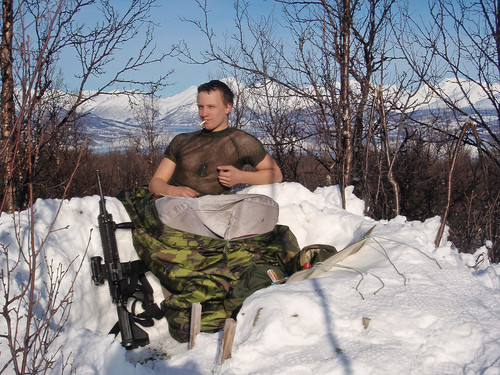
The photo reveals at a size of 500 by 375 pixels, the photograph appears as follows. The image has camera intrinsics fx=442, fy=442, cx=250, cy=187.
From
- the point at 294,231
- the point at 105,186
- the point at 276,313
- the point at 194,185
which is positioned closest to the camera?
the point at 276,313

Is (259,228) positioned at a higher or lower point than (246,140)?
lower

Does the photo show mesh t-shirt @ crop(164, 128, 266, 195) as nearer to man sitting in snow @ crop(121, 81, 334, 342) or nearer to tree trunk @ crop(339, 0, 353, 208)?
man sitting in snow @ crop(121, 81, 334, 342)

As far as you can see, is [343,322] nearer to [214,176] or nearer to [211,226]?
[211,226]

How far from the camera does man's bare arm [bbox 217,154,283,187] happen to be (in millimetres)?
3256

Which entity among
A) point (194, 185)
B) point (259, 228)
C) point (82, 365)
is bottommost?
point (82, 365)

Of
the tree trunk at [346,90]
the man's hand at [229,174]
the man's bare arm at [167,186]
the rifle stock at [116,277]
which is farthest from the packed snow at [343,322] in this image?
the tree trunk at [346,90]

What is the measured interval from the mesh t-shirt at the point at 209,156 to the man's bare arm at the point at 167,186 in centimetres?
4

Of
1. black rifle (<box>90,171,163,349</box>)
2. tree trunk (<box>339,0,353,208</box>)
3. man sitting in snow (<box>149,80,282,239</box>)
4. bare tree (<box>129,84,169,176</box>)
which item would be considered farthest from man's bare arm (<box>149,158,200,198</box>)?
bare tree (<box>129,84,169,176</box>)

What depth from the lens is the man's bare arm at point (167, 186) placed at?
329 centimetres

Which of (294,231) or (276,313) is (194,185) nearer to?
(294,231)

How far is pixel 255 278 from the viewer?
2820 mm

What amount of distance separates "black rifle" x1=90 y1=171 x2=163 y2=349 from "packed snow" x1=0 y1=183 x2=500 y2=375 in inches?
4.6

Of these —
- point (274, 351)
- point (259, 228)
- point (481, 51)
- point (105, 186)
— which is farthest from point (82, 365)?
point (105, 186)

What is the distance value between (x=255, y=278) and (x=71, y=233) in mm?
1404
